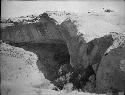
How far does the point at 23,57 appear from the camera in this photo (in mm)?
10508

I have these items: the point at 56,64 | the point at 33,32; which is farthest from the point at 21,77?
the point at 33,32

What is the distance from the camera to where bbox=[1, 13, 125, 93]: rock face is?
9627 millimetres

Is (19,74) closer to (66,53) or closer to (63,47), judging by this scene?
(66,53)

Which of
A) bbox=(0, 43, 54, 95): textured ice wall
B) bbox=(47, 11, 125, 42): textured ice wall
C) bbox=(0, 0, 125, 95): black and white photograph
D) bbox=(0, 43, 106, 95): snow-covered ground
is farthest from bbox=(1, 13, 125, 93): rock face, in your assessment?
bbox=(0, 43, 54, 95): textured ice wall

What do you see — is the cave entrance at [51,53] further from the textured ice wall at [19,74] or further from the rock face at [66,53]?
the textured ice wall at [19,74]

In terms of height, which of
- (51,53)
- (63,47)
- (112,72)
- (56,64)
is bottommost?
(56,64)

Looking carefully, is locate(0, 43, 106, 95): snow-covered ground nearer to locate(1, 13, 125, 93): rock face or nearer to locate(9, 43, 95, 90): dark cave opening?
locate(9, 43, 95, 90): dark cave opening

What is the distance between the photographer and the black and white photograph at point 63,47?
840 centimetres

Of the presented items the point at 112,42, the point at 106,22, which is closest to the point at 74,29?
the point at 106,22

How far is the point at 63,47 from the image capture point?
14406 millimetres

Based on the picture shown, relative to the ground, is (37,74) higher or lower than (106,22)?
lower

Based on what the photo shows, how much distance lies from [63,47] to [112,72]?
5.52m

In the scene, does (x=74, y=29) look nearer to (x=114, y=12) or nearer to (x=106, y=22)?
(x=106, y=22)

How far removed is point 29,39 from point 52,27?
1.71 metres
